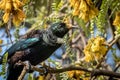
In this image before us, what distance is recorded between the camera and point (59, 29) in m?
2.17

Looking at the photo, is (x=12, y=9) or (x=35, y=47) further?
(x=35, y=47)

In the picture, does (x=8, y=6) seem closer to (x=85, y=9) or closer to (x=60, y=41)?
(x=85, y=9)

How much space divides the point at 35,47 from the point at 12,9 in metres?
0.59

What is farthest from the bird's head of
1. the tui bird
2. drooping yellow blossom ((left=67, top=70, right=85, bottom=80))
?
drooping yellow blossom ((left=67, top=70, right=85, bottom=80))

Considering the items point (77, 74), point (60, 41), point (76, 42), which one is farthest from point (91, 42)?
point (76, 42)

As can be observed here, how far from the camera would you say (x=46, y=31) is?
221cm

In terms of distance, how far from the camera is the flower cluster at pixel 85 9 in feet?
5.26

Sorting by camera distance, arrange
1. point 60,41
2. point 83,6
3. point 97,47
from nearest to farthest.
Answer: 1. point 83,6
2. point 97,47
3. point 60,41

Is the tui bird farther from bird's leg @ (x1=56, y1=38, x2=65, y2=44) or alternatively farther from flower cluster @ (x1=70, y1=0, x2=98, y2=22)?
flower cluster @ (x1=70, y1=0, x2=98, y2=22)

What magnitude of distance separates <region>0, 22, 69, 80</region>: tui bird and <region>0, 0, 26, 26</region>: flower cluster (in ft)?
1.53

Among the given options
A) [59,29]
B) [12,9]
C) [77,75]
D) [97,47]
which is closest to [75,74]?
[77,75]

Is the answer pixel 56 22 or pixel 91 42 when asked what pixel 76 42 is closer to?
pixel 56 22

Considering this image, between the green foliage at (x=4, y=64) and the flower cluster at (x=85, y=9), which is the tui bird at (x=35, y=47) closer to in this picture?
the green foliage at (x=4, y=64)

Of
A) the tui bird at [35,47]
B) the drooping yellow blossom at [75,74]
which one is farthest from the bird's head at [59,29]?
the drooping yellow blossom at [75,74]
